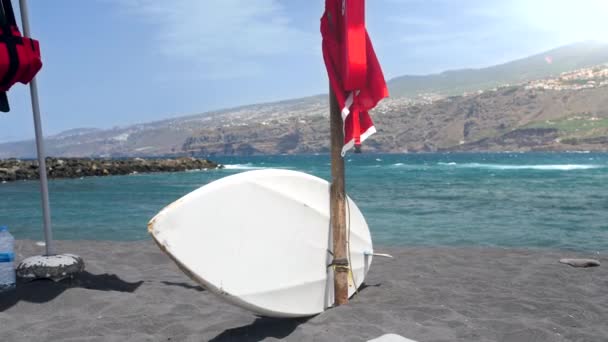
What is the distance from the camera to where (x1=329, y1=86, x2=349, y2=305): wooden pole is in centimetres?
461

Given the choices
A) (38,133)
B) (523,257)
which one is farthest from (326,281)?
(523,257)

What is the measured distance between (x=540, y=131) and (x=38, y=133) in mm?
158670

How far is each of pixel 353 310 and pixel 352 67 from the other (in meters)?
2.09

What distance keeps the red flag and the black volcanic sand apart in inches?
60.2

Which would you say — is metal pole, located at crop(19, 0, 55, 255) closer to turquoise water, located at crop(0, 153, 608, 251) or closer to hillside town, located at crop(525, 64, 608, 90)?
turquoise water, located at crop(0, 153, 608, 251)

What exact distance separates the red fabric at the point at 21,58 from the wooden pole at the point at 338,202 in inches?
108

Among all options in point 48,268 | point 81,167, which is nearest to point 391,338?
point 48,268

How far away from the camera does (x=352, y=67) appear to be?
4.07 m

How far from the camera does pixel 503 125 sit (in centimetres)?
16538

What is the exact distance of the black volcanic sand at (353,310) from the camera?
4.16 m

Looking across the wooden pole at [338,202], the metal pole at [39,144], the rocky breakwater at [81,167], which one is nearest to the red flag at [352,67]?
the wooden pole at [338,202]

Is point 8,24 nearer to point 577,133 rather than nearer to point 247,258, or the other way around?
A: point 247,258

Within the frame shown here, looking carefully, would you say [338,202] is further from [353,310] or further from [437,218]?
[437,218]

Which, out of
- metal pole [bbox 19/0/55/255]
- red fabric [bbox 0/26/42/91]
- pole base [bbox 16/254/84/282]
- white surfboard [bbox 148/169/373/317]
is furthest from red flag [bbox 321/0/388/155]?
pole base [bbox 16/254/84/282]
